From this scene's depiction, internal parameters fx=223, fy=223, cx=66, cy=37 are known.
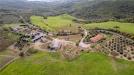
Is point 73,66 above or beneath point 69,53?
beneath

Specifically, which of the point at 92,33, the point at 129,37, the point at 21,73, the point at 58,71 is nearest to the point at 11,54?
the point at 21,73

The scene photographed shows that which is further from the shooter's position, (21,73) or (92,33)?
(92,33)

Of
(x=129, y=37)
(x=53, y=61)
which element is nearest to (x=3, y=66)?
(x=53, y=61)

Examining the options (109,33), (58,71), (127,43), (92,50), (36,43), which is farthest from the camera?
(109,33)

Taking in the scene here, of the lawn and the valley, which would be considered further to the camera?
the valley

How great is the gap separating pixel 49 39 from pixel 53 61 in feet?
95.6

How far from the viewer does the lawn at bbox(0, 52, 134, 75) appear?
259 feet

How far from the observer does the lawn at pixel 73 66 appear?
79.1 metres

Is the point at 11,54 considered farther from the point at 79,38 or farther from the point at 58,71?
the point at 79,38

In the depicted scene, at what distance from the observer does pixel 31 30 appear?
448ft

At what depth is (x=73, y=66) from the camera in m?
82.6

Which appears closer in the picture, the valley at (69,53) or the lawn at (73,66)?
the lawn at (73,66)

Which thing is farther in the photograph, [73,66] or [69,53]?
[69,53]

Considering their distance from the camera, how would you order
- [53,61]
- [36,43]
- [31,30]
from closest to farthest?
[53,61] < [36,43] < [31,30]
